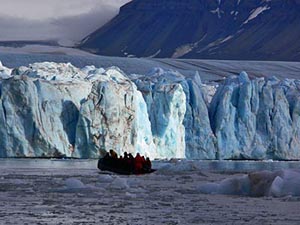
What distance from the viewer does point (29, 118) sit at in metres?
33.1

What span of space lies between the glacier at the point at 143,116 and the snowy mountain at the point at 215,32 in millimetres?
121745

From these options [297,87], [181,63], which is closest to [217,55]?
[181,63]

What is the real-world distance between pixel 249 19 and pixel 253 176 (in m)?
172

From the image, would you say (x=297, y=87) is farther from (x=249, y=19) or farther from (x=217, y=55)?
(x=249, y=19)

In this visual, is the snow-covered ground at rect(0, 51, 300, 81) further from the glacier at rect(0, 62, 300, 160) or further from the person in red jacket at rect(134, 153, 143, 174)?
the person in red jacket at rect(134, 153, 143, 174)

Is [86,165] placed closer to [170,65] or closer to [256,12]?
[170,65]

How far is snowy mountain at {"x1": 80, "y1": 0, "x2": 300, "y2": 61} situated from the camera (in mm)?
169375

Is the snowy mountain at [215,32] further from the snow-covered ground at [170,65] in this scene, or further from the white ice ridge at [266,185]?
the white ice ridge at [266,185]

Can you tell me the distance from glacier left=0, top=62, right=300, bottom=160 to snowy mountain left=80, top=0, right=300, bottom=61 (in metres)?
122

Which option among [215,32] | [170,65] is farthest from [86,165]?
[215,32]

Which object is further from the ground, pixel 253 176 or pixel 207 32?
pixel 207 32

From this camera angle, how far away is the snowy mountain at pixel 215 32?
556 ft

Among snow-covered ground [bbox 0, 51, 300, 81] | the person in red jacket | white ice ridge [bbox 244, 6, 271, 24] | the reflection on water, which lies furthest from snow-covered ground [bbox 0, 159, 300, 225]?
white ice ridge [bbox 244, 6, 271, 24]

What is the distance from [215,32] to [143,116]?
15539 cm
